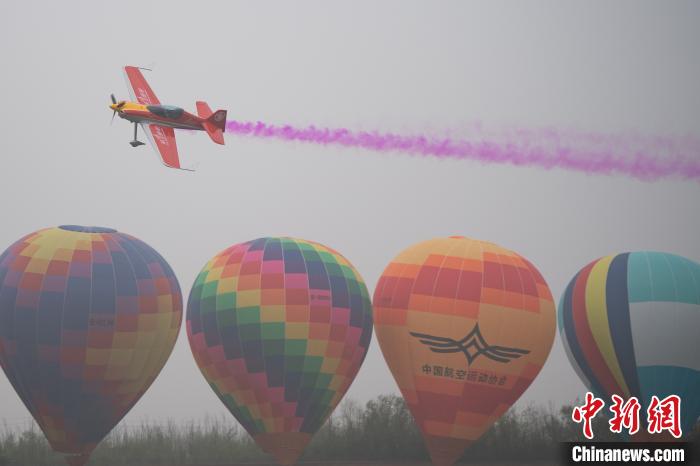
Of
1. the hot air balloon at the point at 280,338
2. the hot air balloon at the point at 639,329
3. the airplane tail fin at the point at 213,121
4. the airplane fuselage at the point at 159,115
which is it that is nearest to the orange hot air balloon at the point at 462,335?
the hot air balloon at the point at 280,338

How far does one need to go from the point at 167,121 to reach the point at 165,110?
48cm

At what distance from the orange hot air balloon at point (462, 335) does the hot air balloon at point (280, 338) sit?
157cm

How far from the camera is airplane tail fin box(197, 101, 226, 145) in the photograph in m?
52.4

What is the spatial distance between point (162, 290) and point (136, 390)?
119 inches

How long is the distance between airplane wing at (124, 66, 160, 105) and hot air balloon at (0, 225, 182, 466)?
826cm

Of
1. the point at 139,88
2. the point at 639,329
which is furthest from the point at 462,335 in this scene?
the point at 139,88

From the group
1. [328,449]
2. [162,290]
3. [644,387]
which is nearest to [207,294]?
[162,290]

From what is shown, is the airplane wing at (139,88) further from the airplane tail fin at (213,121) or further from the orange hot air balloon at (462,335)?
the orange hot air balloon at (462,335)

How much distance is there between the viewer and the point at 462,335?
4572 centimetres

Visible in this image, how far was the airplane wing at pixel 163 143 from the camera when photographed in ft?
170

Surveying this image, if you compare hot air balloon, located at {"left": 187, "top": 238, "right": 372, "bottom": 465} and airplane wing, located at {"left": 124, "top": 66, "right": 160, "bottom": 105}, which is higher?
airplane wing, located at {"left": 124, "top": 66, "right": 160, "bottom": 105}

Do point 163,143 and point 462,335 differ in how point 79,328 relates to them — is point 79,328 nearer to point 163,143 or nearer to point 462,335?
point 163,143

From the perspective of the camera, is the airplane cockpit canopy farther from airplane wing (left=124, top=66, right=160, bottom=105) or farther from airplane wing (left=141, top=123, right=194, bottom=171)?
airplane wing (left=124, top=66, right=160, bottom=105)

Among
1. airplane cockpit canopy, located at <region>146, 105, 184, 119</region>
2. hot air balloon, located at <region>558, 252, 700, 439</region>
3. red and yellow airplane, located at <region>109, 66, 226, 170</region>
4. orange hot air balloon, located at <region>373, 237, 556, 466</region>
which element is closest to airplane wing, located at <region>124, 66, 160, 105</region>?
red and yellow airplane, located at <region>109, 66, 226, 170</region>
